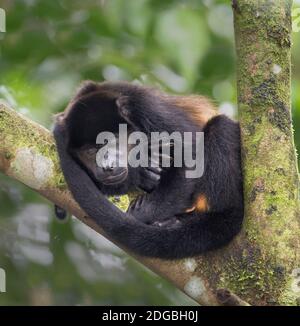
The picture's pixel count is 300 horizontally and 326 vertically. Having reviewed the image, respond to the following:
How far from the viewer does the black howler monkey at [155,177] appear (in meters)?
3.17

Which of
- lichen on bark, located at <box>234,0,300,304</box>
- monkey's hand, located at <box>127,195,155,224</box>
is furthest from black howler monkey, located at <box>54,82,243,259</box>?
lichen on bark, located at <box>234,0,300,304</box>

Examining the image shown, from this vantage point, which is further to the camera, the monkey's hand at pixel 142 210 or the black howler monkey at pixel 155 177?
the monkey's hand at pixel 142 210

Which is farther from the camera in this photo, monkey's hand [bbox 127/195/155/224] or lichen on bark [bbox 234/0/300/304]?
monkey's hand [bbox 127/195/155/224]

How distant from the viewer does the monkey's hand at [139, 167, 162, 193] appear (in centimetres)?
386

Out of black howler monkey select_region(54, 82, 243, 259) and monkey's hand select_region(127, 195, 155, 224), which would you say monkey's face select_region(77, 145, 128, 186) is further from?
monkey's hand select_region(127, 195, 155, 224)

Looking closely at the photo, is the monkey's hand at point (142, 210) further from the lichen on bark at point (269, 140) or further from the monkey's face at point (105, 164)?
the lichen on bark at point (269, 140)

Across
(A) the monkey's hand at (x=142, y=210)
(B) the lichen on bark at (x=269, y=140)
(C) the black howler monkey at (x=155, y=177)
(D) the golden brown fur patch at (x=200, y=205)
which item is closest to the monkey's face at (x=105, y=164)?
(C) the black howler monkey at (x=155, y=177)

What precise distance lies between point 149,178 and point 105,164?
33 cm

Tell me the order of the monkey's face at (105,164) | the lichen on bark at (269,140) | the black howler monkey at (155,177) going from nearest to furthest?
the lichen on bark at (269,140) < the black howler monkey at (155,177) < the monkey's face at (105,164)

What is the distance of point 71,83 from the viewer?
406cm

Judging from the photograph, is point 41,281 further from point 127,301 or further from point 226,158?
point 226,158

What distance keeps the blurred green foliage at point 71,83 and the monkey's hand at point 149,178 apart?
556 millimetres

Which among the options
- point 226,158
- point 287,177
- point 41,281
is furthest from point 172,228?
point 41,281

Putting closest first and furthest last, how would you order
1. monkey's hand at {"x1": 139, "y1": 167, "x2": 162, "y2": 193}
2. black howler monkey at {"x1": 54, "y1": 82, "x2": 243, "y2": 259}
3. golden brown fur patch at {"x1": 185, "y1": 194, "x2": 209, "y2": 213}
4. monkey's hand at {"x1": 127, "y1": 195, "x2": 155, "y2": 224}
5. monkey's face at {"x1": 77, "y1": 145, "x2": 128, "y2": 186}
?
black howler monkey at {"x1": 54, "y1": 82, "x2": 243, "y2": 259}
golden brown fur patch at {"x1": 185, "y1": 194, "x2": 209, "y2": 213}
monkey's hand at {"x1": 127, "y1": 195, "x2": 155, "y2": 224}
monkey's face at {"x1": 77, "y1": 145, "x2": 128, "y2": 186}
monkey's hand at {"x1": 139, "y1": 167, "x2": 162, "y2": 193}
